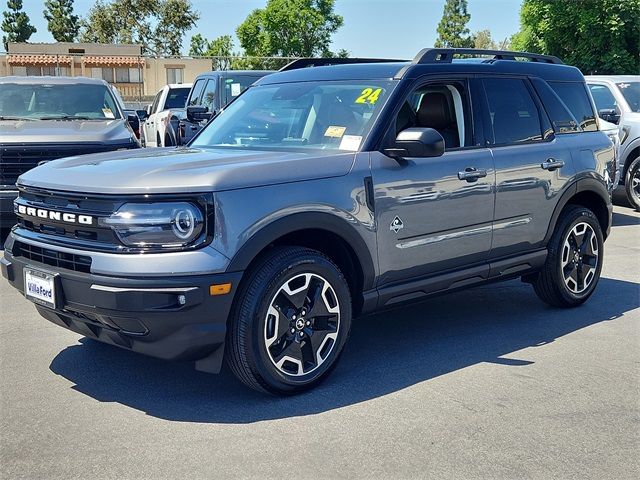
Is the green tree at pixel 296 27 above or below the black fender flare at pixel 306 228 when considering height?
above

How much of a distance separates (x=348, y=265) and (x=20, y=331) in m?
2.52

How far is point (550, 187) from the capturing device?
5.80 metres

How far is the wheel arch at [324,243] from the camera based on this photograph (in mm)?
4039

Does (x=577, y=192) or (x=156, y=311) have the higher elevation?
(x=577, y=192)

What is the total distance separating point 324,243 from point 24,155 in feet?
16.9

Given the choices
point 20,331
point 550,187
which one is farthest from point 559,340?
point 20,331

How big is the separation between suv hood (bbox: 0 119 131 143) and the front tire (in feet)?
17.1

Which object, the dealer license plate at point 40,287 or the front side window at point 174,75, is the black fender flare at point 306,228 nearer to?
the dealer license plate at point 40,287

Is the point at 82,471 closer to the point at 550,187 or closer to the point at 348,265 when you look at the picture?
the point at 348,265

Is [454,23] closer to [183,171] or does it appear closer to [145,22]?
[145,22]

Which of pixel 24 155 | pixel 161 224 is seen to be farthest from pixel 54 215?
pixel 24 155

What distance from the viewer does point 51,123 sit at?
30.1 ft

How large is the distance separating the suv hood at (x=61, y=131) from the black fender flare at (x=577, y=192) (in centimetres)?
516

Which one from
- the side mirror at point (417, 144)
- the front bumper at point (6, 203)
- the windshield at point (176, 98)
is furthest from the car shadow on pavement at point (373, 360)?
the windshield at point (176, 98)
